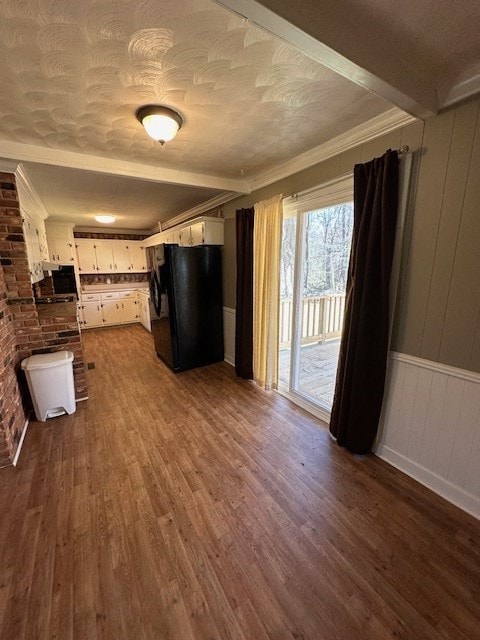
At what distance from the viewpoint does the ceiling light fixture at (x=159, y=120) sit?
5.20 feet

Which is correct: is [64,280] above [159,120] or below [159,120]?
below

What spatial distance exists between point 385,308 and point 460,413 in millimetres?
737

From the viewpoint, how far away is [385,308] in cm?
173

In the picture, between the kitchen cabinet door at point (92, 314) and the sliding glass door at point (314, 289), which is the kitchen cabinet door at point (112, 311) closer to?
the kitchen cabinet door at point (92, 314)

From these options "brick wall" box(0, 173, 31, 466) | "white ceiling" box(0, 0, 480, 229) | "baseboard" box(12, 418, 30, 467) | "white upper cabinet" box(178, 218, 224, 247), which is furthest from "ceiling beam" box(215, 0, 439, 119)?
"baseboard" box(12, 418, 30, 467)

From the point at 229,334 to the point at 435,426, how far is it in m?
2.63

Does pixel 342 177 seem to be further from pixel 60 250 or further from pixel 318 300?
pixel 60 250

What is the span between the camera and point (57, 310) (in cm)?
262

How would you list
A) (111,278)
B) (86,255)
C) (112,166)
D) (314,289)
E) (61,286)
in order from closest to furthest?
(112,166) → (314,289) → (61,286) → (86,255) → (111,278)

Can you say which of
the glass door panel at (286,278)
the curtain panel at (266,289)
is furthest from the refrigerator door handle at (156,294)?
the glass door panel at (286,278)

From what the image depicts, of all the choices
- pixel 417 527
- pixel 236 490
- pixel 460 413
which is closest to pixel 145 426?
pixel 236 490

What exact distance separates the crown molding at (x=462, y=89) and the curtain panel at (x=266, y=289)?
1.35 metres

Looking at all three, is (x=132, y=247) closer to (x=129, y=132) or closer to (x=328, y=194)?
(x=129, y=132)

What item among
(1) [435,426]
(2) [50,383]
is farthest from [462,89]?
(2) [50,383]
